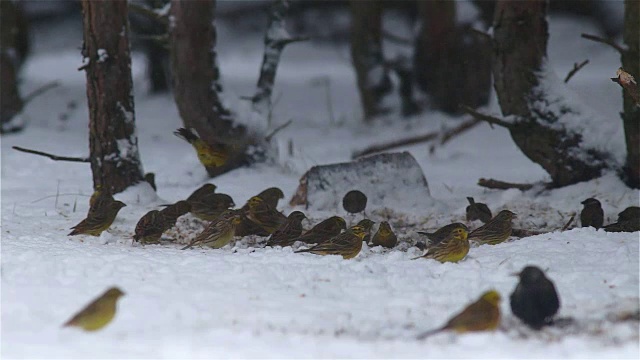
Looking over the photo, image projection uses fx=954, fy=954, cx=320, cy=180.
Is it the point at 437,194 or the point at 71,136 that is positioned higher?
the point at 437,194

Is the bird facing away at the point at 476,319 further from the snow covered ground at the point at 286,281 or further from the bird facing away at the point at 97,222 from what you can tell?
the bird facing away at the point at 97,222

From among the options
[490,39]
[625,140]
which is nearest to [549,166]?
[625,140]

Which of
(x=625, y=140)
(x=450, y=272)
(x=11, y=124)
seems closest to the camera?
(x=450, y=272)

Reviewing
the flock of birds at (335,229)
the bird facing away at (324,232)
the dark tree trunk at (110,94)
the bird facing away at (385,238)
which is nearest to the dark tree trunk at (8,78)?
the dark tree trunk at (110,94)

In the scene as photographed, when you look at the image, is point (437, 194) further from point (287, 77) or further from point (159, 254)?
point (287, 77)

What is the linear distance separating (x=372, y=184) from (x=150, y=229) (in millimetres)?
2693

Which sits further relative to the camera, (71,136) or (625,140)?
(71,136)

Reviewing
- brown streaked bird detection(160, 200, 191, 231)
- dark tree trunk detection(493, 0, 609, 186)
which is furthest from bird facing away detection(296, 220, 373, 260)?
dark tree trunk detection(493, 0, 609, 186)

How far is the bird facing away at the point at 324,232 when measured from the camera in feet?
24.3

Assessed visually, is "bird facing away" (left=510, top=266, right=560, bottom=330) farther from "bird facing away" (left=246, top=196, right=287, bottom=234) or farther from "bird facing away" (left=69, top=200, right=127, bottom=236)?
"bird facing away" (left=69, top=200, right=127, bottom=236)

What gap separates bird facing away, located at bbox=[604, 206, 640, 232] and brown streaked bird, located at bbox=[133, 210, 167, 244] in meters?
3.56

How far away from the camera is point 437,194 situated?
10117mm

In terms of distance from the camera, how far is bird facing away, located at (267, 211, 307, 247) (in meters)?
7.33

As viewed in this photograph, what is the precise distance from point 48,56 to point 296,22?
5827 millimetres
